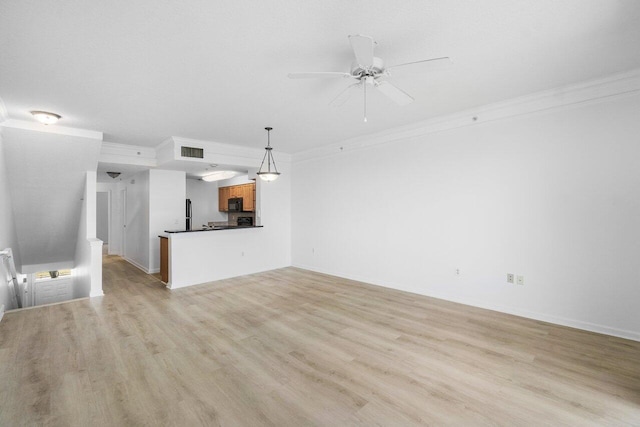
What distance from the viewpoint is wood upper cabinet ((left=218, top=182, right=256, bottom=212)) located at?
27.7 feet

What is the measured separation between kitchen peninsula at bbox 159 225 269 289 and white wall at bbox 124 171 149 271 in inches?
49.5

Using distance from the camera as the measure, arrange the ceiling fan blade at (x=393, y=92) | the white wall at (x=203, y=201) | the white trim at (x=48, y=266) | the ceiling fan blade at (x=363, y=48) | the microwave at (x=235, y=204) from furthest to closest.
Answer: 1. the white wall at (x=203, y=201)
2. the microwave at (x=235, y=204)
3. the white trim at (x=48, y=266)
4. the ceiling fan blade at (x=393, y=92)
5. the ceiling fan blade at (x=363, y=48)

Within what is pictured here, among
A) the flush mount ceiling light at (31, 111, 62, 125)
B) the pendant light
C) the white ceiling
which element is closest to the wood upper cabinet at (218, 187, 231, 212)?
the pendant light

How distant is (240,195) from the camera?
350 inches

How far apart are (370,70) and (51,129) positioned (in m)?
4.81

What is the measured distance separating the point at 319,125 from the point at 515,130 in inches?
107

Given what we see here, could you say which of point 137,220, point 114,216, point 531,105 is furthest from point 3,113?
point 531,105

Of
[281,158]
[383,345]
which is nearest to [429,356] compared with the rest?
[383,345]

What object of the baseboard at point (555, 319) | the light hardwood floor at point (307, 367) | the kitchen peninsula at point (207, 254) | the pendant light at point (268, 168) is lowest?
the light hardwood floor at point (307, 367)

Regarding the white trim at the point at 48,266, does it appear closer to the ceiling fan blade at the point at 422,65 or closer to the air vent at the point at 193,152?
the air vent at the point at 193,152

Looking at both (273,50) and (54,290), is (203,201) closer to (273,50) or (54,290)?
(54,290)

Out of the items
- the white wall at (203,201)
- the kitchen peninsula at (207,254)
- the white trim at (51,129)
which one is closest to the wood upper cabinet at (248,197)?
the white wall at (203,201)

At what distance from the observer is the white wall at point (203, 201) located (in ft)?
30.6

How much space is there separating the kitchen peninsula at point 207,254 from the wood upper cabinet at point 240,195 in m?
2.18
